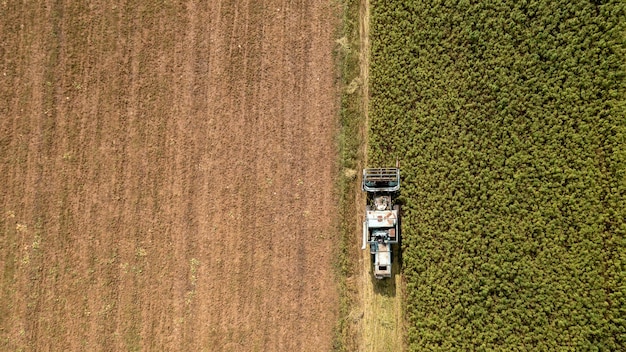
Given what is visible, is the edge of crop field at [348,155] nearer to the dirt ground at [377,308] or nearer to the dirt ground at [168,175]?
the dirt ground at [377,308]

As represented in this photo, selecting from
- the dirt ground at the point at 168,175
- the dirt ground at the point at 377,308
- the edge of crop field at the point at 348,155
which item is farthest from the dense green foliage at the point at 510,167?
the dirt ground at the point at 168,175

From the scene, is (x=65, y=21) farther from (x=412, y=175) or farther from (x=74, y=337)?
(x=412, y=175)

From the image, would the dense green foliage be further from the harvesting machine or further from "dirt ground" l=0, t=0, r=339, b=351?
"dirt ground" l=0, t=0, r=339, b=351

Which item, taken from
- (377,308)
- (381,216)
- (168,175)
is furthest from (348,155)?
(168,175)

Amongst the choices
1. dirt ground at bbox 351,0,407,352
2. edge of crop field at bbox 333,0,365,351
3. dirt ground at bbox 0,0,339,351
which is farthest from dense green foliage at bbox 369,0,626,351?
dirt ground at bbox 0,0,339,351

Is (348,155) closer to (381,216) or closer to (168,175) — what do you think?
(381,216)
